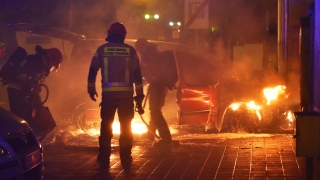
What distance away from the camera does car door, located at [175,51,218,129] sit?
37.2 ft

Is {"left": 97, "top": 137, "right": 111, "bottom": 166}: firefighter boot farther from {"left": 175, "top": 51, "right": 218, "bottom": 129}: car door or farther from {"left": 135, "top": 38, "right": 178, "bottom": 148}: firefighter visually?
{"left": 175, "top": 51, "right": 218, "bottom": 129}: car door

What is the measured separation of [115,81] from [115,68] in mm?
189

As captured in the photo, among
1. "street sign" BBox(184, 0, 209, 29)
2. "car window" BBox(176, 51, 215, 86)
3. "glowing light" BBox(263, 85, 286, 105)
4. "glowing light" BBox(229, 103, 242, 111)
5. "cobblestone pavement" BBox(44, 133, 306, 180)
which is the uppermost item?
"street sign" BBox(184, 0, 209, 29)

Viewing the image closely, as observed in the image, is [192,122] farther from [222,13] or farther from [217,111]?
[222,13]

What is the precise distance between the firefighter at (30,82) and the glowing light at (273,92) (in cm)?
466

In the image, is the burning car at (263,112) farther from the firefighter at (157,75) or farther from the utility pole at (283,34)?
the firefighter at (157,75)

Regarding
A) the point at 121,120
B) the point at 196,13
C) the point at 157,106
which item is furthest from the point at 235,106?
the point at 121,120

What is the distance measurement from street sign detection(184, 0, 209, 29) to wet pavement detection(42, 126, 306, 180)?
7.70 feet

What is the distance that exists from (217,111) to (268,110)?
1.01 m

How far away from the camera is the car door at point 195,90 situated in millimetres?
11328

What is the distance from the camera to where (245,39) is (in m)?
16.2

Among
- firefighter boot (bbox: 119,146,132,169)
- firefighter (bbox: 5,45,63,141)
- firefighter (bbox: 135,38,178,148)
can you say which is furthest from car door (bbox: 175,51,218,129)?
firefighter (bbox: 5,45,63,141)

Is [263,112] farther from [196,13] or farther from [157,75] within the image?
[157,75]

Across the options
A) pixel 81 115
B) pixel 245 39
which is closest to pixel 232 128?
pixel 81 115
